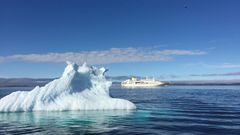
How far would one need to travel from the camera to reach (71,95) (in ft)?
119

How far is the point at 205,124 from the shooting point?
2723 centimetres

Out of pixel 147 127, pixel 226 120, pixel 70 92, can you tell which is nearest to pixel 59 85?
pixel 70 92

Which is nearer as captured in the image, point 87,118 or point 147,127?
point 147,127

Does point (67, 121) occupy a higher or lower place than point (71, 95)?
lower

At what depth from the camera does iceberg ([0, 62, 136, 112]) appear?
3472 cm

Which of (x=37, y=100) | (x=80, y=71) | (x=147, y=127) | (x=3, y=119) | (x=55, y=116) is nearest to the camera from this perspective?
(x=147, y=127)

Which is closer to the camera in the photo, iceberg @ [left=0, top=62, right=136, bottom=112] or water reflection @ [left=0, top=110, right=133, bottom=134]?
water reflection @ [left=0, top=110, right=133, bottom=134]

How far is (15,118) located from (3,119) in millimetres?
1030

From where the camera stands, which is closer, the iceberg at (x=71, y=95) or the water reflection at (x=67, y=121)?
the water reflection at (x=67, y=121)

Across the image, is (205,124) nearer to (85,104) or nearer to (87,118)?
(87,118)

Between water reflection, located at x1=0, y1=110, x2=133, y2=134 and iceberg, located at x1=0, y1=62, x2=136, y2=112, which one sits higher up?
iceberg, located at x1=0, y1=62, x2=136, y2=112

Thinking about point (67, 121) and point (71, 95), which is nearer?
point (67, 121)

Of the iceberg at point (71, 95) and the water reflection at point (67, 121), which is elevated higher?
the iceberg at point (71, 95)

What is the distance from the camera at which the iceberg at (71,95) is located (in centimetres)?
3472
